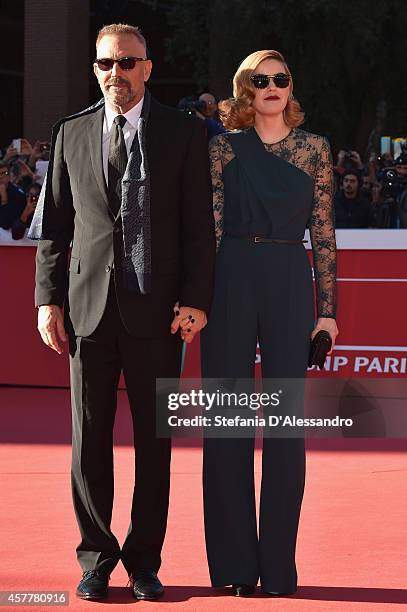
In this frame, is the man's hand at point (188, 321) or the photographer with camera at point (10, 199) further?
the photographer with camera at point (10, 199)

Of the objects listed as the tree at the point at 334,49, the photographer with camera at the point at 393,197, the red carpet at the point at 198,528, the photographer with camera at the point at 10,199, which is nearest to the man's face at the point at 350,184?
the photographer with camera at the point at 393,197

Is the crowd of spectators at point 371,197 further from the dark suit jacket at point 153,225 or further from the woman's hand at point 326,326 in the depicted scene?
the dark suit jacket at point 153,225

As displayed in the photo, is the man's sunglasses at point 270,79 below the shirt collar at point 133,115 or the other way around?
the other way around

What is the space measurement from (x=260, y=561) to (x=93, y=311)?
1.09 meters

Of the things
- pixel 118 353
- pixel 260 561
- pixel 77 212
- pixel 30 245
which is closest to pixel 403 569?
pixel 260 561

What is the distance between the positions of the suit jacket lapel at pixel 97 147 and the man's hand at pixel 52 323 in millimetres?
448

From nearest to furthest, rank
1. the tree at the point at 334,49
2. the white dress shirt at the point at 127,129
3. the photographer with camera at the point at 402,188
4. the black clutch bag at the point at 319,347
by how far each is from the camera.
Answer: the white dress shirt at the point at 127,129, the black clutch bag at the point at 319,347, the photographer with camera at the point at 402,188, the tree at the point at 334,49

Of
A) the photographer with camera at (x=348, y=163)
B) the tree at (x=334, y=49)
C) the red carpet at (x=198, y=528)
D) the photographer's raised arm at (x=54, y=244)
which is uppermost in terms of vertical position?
the tree at (x=334, y=49)

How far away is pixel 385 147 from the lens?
1788cm

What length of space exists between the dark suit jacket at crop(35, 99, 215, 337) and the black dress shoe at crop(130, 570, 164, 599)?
88cm

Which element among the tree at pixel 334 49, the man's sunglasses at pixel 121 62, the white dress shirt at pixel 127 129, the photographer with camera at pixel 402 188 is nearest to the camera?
the man's sunglasses at pixel 121 62

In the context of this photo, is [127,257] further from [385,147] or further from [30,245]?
[385,147]

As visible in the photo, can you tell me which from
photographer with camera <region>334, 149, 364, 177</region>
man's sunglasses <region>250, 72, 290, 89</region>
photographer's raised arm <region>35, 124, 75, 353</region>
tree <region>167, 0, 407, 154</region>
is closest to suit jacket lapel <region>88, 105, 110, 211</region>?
photographer's raised arm <region>35, 124, 75, 353</region>

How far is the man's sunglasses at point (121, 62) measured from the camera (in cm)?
441
